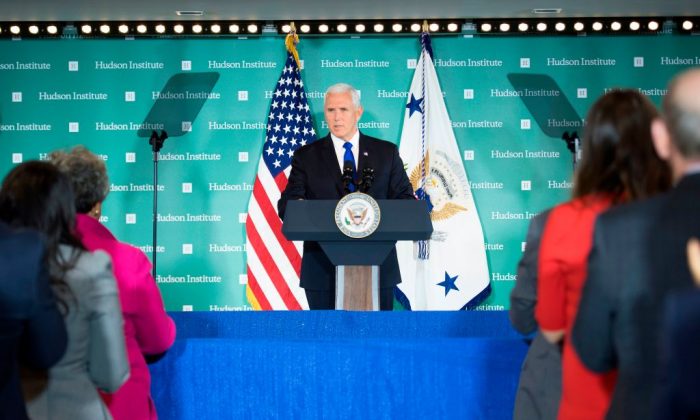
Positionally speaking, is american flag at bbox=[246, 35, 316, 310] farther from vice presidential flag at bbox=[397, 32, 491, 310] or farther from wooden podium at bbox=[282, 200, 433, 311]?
wooden podium at bbox=[282, 200, 433, 311]

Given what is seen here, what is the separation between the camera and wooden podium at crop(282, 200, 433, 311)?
3467 mm

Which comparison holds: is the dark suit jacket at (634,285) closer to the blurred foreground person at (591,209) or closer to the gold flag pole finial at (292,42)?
the blurred foreground person at (591,209)

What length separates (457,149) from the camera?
6.28 m

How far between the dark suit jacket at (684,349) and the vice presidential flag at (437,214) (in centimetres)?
492

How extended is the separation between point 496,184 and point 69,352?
5.03 m

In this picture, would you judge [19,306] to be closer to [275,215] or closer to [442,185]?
[275,215]

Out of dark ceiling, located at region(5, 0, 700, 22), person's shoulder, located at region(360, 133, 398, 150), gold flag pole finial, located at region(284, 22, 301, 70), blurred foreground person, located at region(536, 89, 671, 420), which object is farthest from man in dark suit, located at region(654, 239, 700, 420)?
gold flag pole finial, located at region(284, 22, 301, 70)

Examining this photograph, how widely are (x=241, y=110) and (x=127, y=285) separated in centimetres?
455

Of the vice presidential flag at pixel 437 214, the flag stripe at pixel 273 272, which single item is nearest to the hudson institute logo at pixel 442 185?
the vice presidential flag at pixel 437 214

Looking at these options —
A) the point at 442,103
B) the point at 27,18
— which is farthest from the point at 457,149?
the point at 27,18

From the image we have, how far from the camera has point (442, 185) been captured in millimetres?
6199

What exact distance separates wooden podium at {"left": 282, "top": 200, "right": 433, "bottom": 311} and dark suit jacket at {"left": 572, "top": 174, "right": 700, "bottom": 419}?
76.3 inches

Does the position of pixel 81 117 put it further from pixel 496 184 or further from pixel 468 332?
pixel 468 332

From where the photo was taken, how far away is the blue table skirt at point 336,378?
259 cm
